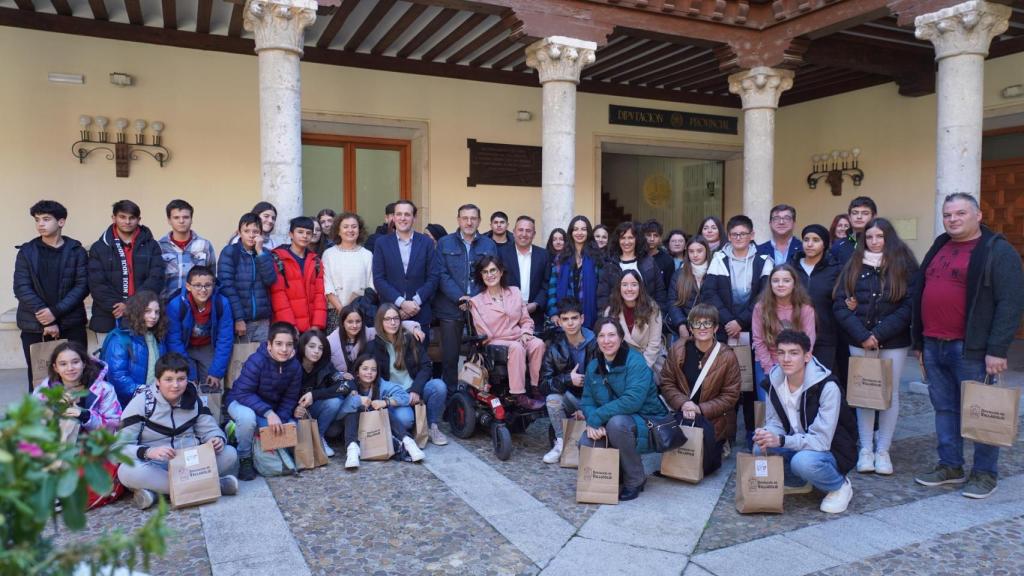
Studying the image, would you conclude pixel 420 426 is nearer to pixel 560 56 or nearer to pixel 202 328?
pixel 202 328

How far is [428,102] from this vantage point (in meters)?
9.42

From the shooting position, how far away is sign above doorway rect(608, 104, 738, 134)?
10609 mm

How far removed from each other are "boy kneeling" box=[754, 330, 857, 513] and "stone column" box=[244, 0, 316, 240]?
4.07 metres

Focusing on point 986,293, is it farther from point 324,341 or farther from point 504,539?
point 324,341

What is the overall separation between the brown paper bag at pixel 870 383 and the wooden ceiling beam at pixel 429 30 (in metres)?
5.11

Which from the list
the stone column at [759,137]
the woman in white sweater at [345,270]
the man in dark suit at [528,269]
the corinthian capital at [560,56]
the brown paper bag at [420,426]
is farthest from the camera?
the stone column at [759,137]

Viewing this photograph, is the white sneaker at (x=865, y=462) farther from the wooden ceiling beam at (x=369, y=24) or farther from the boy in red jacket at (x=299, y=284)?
the wooden ceiling beam at (x=369, y=24)

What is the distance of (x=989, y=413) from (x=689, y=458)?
1.53 meters

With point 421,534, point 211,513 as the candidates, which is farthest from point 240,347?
point 421,534

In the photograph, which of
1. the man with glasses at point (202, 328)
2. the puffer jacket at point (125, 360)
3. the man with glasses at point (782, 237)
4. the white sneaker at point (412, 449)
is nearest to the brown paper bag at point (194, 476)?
the puffer jacket at point (125, 360)

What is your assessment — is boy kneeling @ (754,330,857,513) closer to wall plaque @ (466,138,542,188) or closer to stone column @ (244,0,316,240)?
stone column @ (244,0,316,240)

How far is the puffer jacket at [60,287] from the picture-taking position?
4777 millimetres

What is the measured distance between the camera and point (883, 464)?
4.35 m

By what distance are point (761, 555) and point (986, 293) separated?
194 cm
